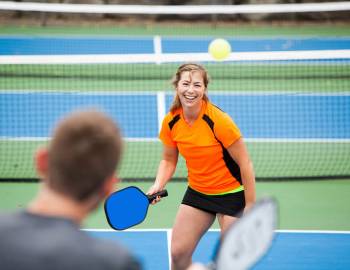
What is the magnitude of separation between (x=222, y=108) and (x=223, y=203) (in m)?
7.07

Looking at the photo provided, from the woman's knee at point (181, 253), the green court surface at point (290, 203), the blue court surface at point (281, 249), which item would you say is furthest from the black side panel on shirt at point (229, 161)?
the green court surface at point (290, 203)

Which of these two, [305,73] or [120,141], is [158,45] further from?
[120,141]

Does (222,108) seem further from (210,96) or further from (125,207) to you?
(125,207)

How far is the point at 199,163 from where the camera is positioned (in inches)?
217

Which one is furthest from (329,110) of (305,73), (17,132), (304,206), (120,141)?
(120,141)

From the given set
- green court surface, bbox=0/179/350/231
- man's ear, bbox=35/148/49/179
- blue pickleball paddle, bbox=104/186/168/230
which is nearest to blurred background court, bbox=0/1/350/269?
green court surface, bbox=0/179/350/231

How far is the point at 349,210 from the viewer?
334 inches

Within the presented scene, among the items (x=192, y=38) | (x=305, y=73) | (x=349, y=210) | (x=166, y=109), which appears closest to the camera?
Result: (x=349, y=210)

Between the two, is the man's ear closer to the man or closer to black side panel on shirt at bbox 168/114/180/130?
the man

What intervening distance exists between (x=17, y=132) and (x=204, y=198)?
6201 millimetres

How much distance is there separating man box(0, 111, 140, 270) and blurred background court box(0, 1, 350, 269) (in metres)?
5.08

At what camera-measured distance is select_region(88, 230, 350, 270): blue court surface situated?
22.9 ft

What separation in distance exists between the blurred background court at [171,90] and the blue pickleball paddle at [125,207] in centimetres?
257

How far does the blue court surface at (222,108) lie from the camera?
37.0 ft
